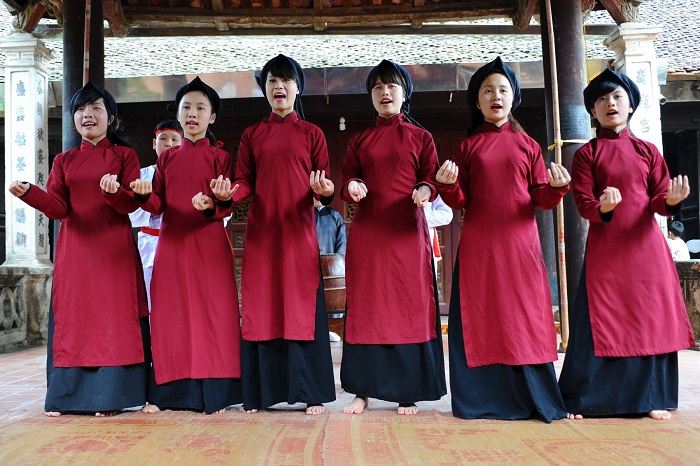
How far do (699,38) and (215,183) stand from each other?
1004cm

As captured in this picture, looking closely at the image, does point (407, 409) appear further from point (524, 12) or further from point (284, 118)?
point (524, 12)

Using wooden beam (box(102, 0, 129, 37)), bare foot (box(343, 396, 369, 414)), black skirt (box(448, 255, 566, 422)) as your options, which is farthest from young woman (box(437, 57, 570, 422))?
wooden beam (box(102, 0, 129, 37))

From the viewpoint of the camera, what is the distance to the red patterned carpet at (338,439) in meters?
2.56

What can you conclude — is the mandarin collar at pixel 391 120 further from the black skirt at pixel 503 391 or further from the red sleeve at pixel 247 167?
the black skirt at pixel 503 391

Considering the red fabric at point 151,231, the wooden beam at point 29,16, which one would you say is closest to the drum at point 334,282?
the red fabric at point 151,231

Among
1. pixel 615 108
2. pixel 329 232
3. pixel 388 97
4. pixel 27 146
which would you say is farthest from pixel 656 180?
pixel 27 146

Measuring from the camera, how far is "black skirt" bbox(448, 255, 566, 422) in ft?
10.7

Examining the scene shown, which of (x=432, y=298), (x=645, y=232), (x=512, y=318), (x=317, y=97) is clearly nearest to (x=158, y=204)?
(x=432, y=298)

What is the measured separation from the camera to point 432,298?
3.60 metres

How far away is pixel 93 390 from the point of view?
3.49 meters

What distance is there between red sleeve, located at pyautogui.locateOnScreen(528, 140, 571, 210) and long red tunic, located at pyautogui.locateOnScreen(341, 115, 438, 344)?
50cm

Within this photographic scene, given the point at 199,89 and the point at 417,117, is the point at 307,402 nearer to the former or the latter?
the point at 199,89

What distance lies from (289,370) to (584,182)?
1811 mm

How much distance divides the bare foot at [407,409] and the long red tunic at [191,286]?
879 millimetres
